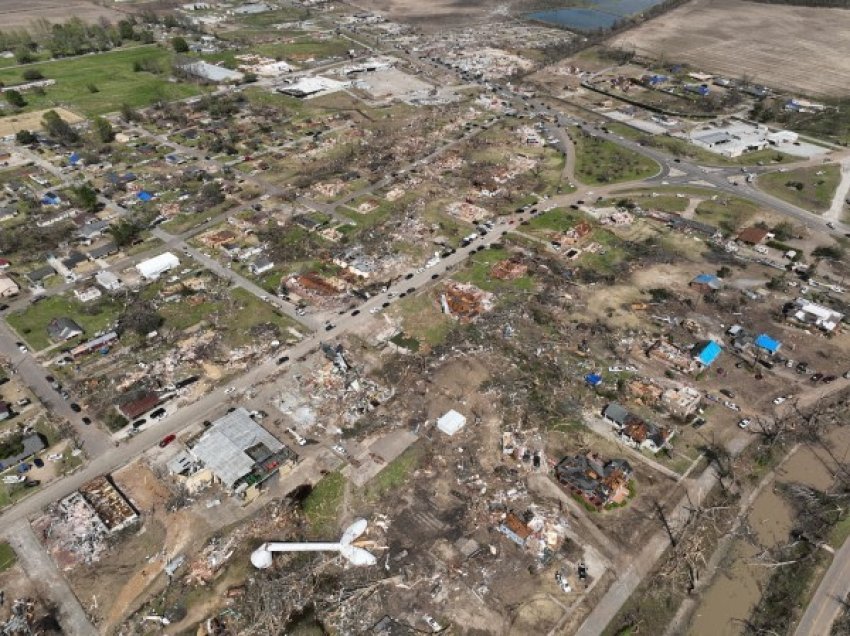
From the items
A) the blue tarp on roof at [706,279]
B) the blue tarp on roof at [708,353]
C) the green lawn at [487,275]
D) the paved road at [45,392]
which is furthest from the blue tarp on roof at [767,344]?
the paved road at [45,392]

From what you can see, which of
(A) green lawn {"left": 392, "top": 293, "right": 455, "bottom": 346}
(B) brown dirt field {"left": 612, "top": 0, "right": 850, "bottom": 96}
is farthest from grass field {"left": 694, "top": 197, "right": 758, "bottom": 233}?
(B) brown dirt field {"left": 612, "top": 0, "right": 850, "bottom": 96}

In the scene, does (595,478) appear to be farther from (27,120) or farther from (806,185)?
(27,120)

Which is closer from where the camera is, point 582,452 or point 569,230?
point 582,452

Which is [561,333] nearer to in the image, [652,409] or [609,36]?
[652,409]

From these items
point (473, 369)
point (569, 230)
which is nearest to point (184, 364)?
point (473, 369)

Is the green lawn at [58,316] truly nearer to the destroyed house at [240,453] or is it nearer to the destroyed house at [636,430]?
the destroyed house at [240,453]

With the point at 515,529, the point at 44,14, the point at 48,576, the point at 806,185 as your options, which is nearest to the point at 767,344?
the point at 515,529

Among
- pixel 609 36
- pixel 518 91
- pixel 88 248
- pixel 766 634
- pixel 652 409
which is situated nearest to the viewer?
pixel 766 634
